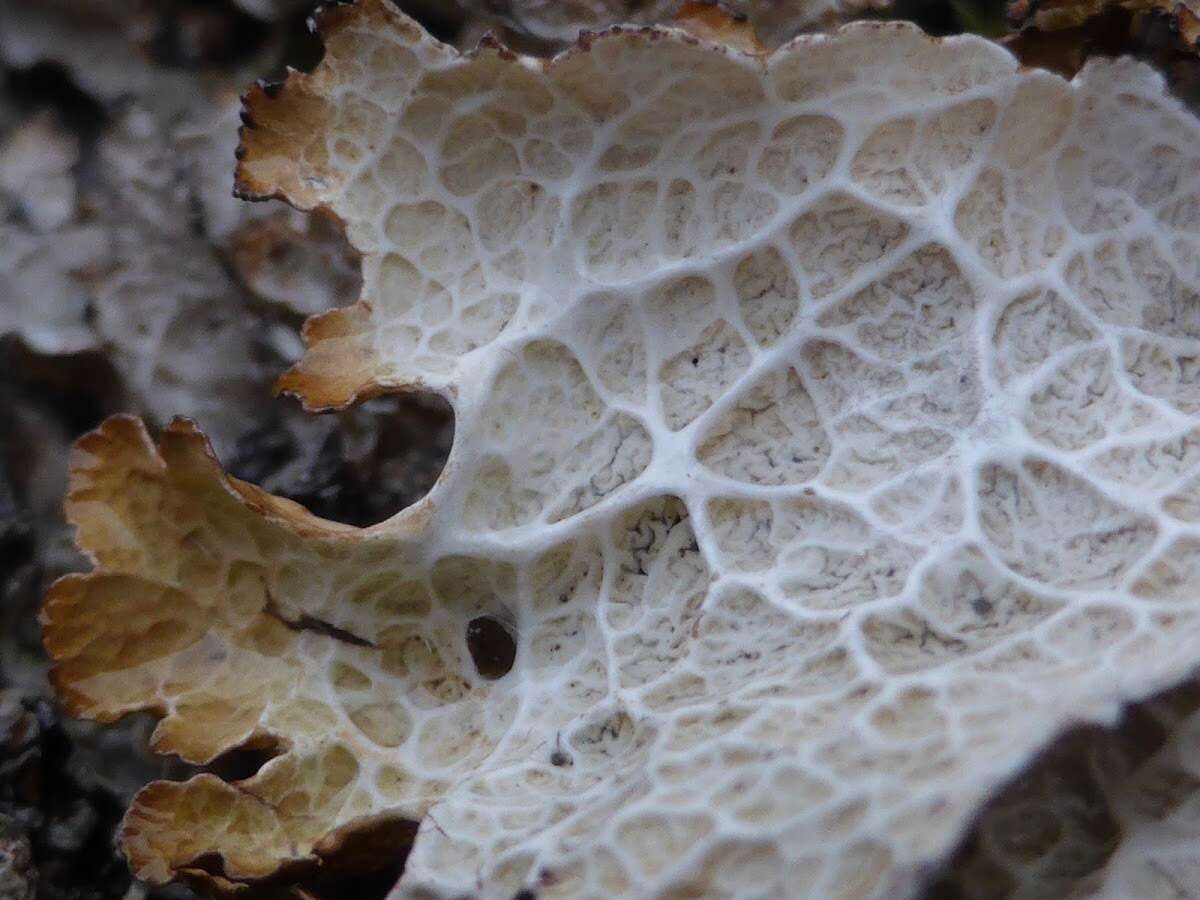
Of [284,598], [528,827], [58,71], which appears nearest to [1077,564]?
[528,827]

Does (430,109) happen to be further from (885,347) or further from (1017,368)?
(1017,368)

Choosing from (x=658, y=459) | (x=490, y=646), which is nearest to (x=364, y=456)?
(x=490, y=646)

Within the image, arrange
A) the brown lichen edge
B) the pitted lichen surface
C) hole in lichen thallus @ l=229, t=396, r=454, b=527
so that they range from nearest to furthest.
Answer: the pitted lichen surface → the brown lichen edge → hole in lichen thallus @ l=229, t=396, r=454, b=527

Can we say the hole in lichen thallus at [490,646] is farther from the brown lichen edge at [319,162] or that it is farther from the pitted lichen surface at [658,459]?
the brown lichen edge at [319,162]

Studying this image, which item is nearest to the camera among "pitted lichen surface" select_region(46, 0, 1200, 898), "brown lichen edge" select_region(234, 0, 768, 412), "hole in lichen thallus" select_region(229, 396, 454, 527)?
"pitted lichen surface" select_region(46, 0, 1200, 898)

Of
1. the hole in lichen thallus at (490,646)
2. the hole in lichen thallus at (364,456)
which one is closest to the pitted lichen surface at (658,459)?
the hole in lichen thallus at (490,646)

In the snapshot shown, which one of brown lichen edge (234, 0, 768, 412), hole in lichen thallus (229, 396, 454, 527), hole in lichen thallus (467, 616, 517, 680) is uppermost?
brown lichen edge (234, 0, 768, 412)

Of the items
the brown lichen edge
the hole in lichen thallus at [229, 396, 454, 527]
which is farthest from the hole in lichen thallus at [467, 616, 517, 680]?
the hole in lichen thallus at [229, 396, 454, 527]

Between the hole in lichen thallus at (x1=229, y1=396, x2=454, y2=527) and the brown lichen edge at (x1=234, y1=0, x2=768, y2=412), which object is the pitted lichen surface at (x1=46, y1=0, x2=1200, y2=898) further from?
the hole in lichen thallus at (x1=229, y1=396, x2=454, y2=527)
